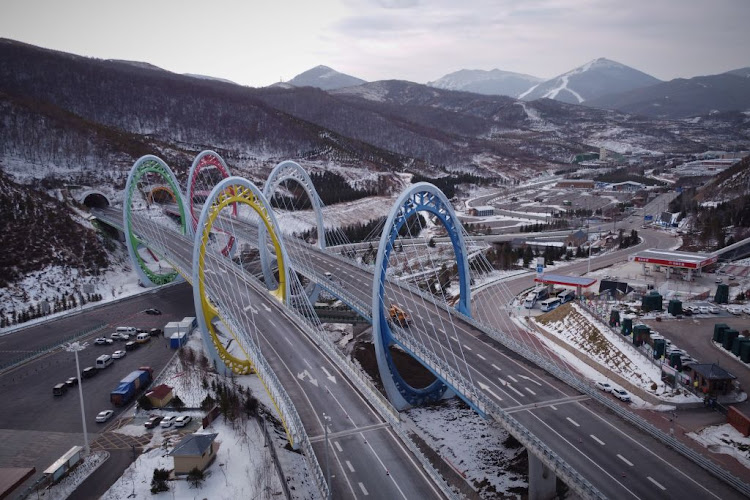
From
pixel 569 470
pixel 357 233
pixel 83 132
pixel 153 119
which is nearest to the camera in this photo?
pixel 569 470

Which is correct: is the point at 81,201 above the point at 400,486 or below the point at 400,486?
above

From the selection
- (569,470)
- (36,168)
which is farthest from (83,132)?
(569,470)

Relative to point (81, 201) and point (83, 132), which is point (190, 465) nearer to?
point (81, 201)

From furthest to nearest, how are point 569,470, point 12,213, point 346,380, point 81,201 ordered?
point 81,201 < point 12,213 < point 346,380 < point 569,470

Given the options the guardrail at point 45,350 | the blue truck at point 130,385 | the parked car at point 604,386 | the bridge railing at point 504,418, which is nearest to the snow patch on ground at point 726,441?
the parked car at point 604,386

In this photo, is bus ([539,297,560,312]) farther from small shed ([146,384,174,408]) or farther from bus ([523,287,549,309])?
small shed ([146,384,174,408])

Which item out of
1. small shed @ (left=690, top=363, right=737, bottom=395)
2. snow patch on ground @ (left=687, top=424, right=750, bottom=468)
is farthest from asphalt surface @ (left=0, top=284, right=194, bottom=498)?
small shed @ (left=690, top=363, right=737, bottom=395)
